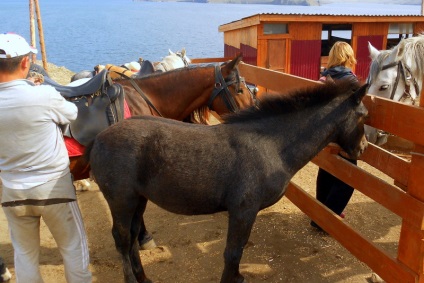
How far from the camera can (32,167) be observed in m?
2.69

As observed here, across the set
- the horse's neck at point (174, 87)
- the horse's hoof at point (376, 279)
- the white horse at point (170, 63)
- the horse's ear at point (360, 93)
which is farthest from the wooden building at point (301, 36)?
the horse's ear at point (360, 93)

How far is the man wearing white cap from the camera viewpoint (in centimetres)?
250

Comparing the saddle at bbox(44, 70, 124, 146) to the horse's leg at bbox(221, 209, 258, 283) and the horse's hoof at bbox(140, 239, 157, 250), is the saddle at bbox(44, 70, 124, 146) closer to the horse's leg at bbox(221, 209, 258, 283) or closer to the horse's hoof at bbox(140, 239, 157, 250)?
the horse's hoof at bbox(140, 239, 157, 250)

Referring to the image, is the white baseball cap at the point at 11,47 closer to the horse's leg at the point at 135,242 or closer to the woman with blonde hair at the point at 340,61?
the horse's leg at the point at 135,242

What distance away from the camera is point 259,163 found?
2.92m

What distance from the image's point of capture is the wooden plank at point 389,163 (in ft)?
9.63

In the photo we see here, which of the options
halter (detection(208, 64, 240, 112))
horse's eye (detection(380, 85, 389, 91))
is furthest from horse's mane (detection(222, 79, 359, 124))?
horse's eye (detection(380, 85, 389, 91))

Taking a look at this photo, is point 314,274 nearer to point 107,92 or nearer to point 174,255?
point 174,255

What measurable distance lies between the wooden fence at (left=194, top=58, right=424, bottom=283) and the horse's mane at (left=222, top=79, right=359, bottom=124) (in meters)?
0.32

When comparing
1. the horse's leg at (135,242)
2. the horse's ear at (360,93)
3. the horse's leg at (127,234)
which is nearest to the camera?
the horse's ear at (360,93)

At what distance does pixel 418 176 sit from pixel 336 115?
714 mm

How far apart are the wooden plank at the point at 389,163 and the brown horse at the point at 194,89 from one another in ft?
4.92

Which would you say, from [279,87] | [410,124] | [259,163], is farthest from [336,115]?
[279,87]

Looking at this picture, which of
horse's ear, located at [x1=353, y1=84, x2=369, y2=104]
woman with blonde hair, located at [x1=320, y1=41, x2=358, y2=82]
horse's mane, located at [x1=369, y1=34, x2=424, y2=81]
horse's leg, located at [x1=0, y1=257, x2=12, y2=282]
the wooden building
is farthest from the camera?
the wooden building
